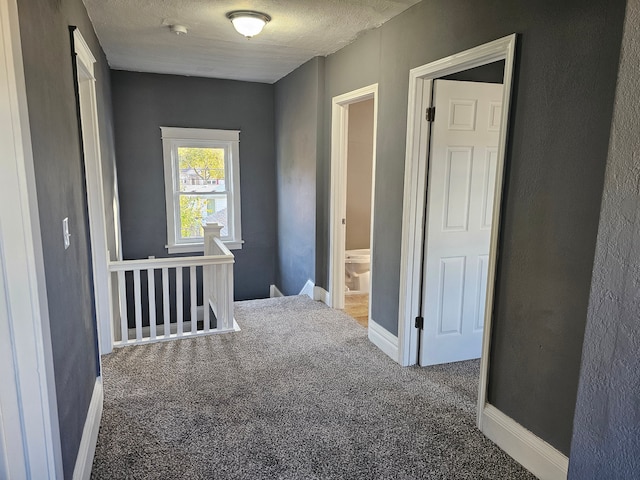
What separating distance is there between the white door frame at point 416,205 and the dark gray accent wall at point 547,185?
0.05 m

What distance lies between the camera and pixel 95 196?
295 cm

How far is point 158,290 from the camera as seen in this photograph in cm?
535

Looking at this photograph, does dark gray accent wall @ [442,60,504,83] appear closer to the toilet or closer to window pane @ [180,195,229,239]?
the toilet

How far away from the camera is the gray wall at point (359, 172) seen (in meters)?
5.46

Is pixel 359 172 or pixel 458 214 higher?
pixel 359 172

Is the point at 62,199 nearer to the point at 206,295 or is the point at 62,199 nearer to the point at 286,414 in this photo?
the point at 286,414

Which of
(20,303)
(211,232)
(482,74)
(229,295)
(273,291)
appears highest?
(482,74)

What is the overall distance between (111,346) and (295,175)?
8.47 feet

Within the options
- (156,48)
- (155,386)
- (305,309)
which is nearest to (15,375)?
(155,386)

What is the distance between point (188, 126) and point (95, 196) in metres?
2.51

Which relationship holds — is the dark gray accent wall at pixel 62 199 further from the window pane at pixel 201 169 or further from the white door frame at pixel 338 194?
the window pane at pixel 201 169

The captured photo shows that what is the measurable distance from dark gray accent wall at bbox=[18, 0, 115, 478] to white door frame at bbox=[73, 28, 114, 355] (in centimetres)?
53

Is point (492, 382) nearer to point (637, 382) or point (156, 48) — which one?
point (637, 382)

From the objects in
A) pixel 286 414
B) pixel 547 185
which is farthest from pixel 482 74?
pixel 286 414
